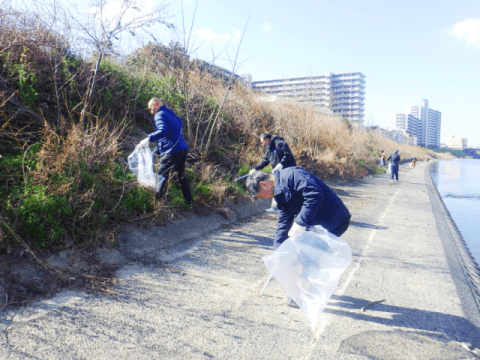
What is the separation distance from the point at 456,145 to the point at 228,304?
180824 mm

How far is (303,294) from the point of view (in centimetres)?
291

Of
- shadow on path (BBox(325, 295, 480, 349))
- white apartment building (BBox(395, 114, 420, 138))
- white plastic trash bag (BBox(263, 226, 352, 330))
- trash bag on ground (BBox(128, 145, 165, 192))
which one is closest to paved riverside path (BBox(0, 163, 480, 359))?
shadow on path (BBox(325, 295, 480, 349))

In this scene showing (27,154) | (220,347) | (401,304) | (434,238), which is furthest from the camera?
(434,238)

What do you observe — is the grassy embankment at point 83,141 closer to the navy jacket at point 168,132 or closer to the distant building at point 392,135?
the navy jacket at point 168,132

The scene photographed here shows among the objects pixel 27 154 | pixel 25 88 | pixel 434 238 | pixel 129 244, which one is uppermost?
pixel 25 88

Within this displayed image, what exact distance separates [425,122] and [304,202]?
19401 centimetres

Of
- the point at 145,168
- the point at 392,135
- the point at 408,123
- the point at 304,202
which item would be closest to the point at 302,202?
the point at 304,202

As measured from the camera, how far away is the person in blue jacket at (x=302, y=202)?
3.09m

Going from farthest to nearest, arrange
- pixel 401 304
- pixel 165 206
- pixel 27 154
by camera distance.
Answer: pixel 165 206
pixel 27 154
pixel 401 304

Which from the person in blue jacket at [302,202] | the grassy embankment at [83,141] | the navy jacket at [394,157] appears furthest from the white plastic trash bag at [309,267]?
the navy jacket at [394,157]

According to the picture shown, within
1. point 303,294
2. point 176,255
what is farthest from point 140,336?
point 176,255

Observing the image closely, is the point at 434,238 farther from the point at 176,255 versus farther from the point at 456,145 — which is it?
the point at 456,145

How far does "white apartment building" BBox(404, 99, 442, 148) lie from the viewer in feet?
538

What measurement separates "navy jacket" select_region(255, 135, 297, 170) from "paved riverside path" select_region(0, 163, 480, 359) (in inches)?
100
